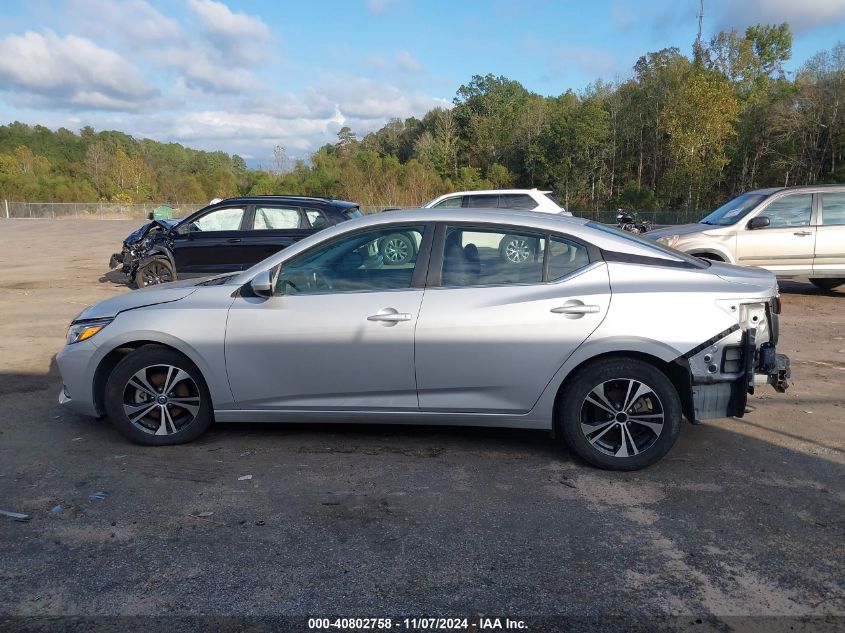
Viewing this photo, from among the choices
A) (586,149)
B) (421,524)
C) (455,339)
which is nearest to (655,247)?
(455,339)

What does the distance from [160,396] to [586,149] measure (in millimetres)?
67438

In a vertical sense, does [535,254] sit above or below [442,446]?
above

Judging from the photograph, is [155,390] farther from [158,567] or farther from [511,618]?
[511,618]

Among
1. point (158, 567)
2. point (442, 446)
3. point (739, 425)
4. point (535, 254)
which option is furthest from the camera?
point (739, 425)

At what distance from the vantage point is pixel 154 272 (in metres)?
12.3

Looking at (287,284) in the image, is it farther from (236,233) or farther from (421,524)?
(236,233)

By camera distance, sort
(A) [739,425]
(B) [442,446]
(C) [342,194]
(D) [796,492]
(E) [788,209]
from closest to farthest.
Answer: (D) [796,492], (B) [442,446], (A) [739,425], (E) [788,209], (C) [342,194]

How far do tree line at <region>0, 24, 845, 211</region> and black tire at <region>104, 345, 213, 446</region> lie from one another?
46330mm

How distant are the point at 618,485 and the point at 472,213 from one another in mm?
2023

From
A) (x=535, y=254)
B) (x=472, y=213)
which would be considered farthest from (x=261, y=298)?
(x=535, y=254)

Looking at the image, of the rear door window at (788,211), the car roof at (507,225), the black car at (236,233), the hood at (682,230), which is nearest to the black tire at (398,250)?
the car roof at (507,225)

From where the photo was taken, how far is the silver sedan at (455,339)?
13.5ft

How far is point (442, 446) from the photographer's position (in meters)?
4.69

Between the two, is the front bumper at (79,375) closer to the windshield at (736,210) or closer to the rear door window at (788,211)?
the windshield at (736,210)
